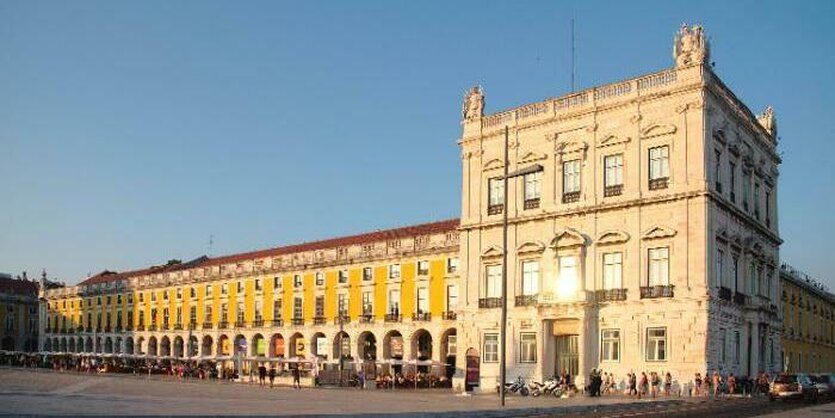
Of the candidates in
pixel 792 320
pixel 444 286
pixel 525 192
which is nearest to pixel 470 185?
pixel 525 192

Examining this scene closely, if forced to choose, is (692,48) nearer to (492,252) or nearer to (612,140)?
(612,140)

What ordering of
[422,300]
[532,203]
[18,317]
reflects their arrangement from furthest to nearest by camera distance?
[18,317] → [422,300] → [532,203]

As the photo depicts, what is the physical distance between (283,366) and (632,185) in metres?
44.6

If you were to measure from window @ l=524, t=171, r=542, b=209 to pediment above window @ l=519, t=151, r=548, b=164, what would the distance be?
2.61 ft

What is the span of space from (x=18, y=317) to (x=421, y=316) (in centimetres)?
8340

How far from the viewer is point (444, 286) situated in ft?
229

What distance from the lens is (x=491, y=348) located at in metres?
54.7

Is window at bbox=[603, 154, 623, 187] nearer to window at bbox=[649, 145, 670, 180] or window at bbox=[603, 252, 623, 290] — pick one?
window at bbox=[649, 145, 670, 180]

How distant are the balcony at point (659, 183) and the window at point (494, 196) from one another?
9488 mm

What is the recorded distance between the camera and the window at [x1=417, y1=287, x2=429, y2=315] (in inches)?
2803

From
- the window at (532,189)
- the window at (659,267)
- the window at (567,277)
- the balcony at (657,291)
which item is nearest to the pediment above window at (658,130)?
the window at (659,267)

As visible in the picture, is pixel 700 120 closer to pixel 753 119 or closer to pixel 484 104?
pixel 753 119

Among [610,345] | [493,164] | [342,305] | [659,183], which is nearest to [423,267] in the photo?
[342,305]

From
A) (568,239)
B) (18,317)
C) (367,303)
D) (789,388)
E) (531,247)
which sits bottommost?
(18,317)
